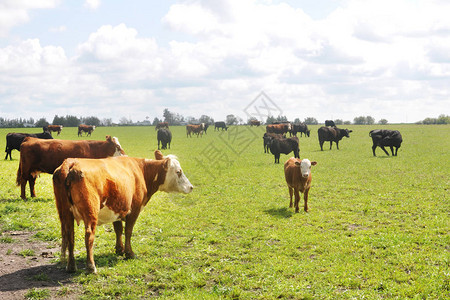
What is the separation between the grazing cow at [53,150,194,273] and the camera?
231 inches

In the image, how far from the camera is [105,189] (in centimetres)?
625

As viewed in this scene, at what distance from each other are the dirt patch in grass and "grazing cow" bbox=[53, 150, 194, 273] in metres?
0.34

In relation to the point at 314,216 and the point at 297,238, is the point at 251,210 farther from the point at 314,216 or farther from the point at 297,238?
the point at 297,238

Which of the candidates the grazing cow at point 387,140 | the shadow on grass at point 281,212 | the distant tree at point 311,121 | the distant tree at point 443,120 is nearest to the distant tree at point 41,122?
the distant tree at point 311,121

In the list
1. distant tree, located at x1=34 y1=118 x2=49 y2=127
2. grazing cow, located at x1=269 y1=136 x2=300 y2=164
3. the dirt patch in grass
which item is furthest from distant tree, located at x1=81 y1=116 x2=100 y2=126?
the dirt patch in grass

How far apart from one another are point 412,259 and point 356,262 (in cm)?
115

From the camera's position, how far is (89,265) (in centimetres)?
620

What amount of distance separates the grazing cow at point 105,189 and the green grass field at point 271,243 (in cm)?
70

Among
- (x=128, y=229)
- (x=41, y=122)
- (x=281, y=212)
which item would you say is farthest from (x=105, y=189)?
(x=41, y=122)

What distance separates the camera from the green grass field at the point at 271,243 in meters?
6.03

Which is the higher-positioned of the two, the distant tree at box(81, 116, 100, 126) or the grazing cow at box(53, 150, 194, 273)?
the distant tree at box(81, 116, 100, 126)

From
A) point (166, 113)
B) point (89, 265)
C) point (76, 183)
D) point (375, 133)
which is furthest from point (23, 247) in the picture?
point (166, 113)

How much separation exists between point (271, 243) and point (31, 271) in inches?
194

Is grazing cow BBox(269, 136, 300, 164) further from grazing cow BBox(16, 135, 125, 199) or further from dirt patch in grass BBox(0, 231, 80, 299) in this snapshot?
dirt patch in grass BBox(0, 231, 80, 299)
